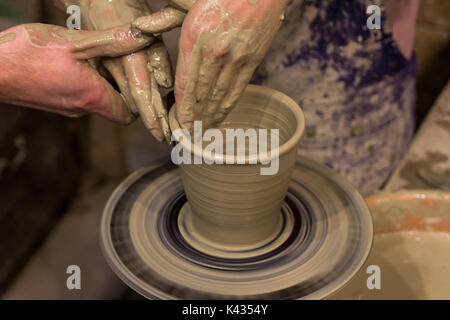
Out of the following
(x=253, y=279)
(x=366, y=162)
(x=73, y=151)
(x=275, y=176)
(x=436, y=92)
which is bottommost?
(x=73, y=151)

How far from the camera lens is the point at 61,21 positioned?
7.93 feet

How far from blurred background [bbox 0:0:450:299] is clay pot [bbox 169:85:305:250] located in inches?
52.7

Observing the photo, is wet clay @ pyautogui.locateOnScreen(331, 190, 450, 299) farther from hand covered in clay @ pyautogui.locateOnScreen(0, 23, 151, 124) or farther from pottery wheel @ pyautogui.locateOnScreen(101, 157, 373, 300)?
hand covered in clay @ pyautogui.locateOnScreen(0, 23, 151, 124)

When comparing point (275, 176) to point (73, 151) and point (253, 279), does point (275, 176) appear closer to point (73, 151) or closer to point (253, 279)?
point (253, 279)

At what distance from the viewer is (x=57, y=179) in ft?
8.63

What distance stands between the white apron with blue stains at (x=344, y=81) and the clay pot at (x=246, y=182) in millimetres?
395

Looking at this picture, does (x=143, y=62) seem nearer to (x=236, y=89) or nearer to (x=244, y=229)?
(x=236, y=89)

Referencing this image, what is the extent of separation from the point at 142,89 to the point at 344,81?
2.18ft
